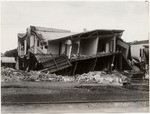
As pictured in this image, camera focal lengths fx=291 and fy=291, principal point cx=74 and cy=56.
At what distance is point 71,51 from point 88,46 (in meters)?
2.04

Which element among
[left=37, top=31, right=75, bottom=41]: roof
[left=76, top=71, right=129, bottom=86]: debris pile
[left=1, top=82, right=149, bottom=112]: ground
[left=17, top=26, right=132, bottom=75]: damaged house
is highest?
[left=37, top=31, right=75, bottom=41]: roof

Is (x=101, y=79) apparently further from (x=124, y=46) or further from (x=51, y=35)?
(x=124, y=46)

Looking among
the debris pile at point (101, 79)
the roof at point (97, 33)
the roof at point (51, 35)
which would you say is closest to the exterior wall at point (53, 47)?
the roof at point (51, 35)

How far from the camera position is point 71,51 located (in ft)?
89.2

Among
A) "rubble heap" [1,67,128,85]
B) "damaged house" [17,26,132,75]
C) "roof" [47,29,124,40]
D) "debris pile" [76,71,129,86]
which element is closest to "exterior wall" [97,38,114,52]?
"damaged house" [17,26,132,75]

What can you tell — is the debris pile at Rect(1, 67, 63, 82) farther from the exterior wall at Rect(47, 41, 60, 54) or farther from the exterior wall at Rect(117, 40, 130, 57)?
the exterior wall at Rect(117, 40, 130, 57)

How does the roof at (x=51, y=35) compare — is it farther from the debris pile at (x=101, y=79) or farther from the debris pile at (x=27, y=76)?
the debris pile at (x=101, y=79)

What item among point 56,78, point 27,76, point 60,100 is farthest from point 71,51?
point 60,100

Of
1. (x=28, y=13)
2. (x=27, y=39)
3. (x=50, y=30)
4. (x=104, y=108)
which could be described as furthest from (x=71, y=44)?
(x=104, y=108)

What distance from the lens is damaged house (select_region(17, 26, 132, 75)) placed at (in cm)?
2491

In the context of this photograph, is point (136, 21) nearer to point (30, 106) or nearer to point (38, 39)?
point (30, 106)

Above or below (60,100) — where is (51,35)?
above

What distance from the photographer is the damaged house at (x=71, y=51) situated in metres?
24.9

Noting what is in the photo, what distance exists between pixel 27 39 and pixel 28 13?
48.9 ft
